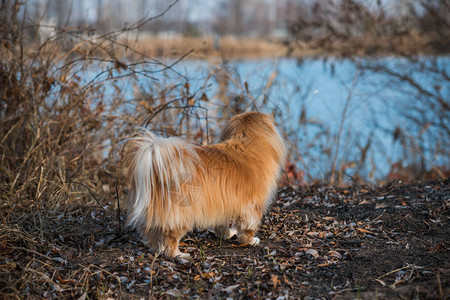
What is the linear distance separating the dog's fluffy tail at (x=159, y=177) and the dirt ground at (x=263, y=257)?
0.45 metres

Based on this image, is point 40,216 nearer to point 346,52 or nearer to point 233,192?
point 233,192

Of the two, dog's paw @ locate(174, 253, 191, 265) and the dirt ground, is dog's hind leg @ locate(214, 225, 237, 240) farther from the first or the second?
dog's paw @ locate(174, 253, 191, 265)

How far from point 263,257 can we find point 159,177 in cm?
118

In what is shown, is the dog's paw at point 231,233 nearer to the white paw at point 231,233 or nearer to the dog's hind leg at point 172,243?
the white paw at point 231,233

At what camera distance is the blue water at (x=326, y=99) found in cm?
619

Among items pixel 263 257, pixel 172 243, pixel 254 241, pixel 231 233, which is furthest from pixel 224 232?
pixel 172 243

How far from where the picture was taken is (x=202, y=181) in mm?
3352

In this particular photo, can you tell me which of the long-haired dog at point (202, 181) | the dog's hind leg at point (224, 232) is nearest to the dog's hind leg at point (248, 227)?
the long-haired dog at point (202, 181)

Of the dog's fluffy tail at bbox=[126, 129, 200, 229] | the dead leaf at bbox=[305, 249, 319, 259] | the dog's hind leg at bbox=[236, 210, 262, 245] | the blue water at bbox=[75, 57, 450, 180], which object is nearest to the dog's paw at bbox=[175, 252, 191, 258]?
the dog's fluffy tail at bbox=[126, 129, 200, 229]

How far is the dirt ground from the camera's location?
3.10m

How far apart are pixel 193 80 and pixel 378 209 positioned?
3144 millimetres

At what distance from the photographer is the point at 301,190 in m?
5.47

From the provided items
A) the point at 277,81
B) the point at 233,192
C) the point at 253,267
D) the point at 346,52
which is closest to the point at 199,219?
the point at 233,192

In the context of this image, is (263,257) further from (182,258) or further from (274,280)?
(182,258)
